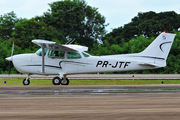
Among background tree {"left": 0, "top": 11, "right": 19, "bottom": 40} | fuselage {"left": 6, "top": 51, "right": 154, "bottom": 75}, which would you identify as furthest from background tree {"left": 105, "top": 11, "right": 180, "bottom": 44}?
fuselage {"left": 6, "top": 51, "right": 154, "bottom": 75}

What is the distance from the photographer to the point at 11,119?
471 centimetres

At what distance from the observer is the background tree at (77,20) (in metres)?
50.1

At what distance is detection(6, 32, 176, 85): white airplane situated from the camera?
53.5 feet

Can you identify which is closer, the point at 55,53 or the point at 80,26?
the point at 55,53

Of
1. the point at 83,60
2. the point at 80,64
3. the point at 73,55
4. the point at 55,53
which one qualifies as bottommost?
the point at 80,64

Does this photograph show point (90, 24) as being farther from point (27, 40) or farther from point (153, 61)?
point (153, 61)

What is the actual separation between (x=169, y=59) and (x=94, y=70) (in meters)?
16.0

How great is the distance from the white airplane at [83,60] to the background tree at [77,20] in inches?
1292

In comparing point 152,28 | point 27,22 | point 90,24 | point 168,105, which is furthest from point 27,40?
point 168,105

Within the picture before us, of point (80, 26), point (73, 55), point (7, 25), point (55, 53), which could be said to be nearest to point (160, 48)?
point (73, 55)

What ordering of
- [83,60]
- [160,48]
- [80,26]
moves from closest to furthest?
[160,48] < [83,60] < [80,26]

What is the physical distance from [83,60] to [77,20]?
35.2 m

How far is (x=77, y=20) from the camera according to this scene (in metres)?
51.1

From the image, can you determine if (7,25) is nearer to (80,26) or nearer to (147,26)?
(80,26)
